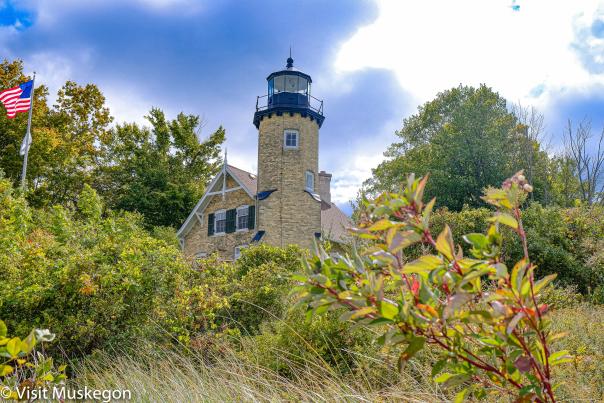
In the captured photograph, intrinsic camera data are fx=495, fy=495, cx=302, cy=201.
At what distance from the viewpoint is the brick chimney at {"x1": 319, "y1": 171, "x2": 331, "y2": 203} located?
3158 centimetres

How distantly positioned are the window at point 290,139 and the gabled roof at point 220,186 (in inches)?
124

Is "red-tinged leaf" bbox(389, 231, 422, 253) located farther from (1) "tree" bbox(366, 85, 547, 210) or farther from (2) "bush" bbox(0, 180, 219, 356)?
(1) "tree" bbox(366, 85, 547, 210)

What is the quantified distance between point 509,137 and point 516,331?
30.2 m

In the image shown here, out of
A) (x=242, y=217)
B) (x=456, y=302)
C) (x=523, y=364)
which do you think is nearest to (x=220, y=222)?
(x=242, y=217)

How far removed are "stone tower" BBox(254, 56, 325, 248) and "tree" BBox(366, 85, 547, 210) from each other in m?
4.84

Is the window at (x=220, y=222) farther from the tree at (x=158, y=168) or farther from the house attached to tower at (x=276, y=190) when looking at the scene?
the tree at (x=158, y=168)

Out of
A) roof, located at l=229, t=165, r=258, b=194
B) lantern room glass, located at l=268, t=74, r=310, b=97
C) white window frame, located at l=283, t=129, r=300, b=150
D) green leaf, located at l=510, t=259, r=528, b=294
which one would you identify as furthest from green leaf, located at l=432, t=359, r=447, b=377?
lantern room glass, located at l=268, t=74, r=310, b=97

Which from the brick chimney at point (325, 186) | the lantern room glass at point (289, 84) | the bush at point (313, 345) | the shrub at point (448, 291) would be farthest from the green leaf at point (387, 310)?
the brick chimney at point (325, 186)

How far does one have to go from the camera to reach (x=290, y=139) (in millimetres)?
26125

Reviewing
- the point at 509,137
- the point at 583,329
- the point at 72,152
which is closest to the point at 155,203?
the point at 72,152

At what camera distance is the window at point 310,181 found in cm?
2589

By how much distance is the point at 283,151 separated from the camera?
25922mm

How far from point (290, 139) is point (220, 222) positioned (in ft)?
20.3

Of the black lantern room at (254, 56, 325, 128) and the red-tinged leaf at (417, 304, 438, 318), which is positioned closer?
the red-tinged leaf at (417, 304, 438, 318)
